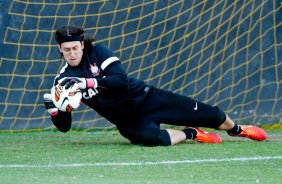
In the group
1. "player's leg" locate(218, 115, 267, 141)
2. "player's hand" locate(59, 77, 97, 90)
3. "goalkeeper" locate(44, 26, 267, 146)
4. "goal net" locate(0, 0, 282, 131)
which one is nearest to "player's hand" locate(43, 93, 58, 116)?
"goalkeeper" locate(44, 26, 267, 146)

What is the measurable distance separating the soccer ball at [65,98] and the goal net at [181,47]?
98.3 inches

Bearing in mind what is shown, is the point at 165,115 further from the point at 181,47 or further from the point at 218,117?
the point at 181,47

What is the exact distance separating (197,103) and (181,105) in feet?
0.46

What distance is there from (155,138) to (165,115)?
1.11 ft

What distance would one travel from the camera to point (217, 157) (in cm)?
658

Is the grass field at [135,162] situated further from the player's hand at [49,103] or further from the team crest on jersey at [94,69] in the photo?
the team crest on jersey at [94,69]

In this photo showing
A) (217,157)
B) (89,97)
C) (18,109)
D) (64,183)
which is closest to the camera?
(64,183)

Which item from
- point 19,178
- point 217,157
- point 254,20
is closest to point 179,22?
point 254,20

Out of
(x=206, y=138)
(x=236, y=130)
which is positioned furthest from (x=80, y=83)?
(x=236, y=130)

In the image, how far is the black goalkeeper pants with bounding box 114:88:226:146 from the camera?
7438 mm

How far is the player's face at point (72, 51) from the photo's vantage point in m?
7.16

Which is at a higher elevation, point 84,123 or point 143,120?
point 143,120

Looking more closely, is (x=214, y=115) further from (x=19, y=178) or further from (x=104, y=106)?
(x=19, y=178)

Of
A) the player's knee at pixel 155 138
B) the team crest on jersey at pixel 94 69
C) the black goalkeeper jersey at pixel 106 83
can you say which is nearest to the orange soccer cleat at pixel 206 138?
the player's knee at pixel 155 138
